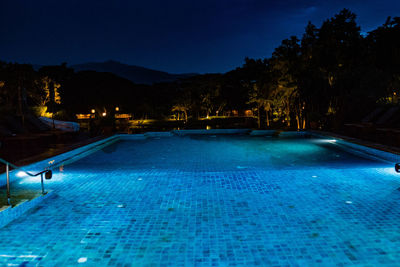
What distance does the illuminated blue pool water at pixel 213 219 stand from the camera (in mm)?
2664

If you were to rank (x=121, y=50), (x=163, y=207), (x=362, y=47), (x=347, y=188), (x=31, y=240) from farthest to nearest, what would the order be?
(x=121, y=50) < (x=362, y=47) < (x=347, y=188) < (x=163, y=207) < (x=31, y=240)

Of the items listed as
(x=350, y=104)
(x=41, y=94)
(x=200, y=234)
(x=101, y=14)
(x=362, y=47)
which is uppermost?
(x=101, y=14)

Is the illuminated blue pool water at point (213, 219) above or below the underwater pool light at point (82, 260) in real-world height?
above

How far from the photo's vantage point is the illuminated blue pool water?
266 centimetres

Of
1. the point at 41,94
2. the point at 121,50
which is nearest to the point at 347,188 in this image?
the point at 41,94

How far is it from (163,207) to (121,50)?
244ft

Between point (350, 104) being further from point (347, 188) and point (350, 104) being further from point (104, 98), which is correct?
point (104, 98)

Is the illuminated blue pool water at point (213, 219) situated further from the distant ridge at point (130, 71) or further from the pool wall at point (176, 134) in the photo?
the distant ridge at point (130, 71)

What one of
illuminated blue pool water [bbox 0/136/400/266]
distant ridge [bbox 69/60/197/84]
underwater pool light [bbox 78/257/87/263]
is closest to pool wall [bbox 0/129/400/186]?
illuminated blue pool water [bbox 0/136/400/266]

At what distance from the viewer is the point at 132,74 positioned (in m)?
107

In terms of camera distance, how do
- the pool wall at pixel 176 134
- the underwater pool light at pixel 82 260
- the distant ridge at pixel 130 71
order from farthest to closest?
the distant ridge at pixel 130 71 → the pool wall at pixel 176 134 → the underwater pool light at pixel 82 260

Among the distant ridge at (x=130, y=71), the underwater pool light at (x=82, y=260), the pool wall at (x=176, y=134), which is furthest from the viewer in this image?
the distant ridge at (x=130, y=71)

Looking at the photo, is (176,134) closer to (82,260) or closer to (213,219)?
(213,219)

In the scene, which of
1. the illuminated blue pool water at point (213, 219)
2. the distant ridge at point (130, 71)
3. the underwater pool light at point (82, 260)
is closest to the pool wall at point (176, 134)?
the illuminated blue pool water at point (213, 219)
